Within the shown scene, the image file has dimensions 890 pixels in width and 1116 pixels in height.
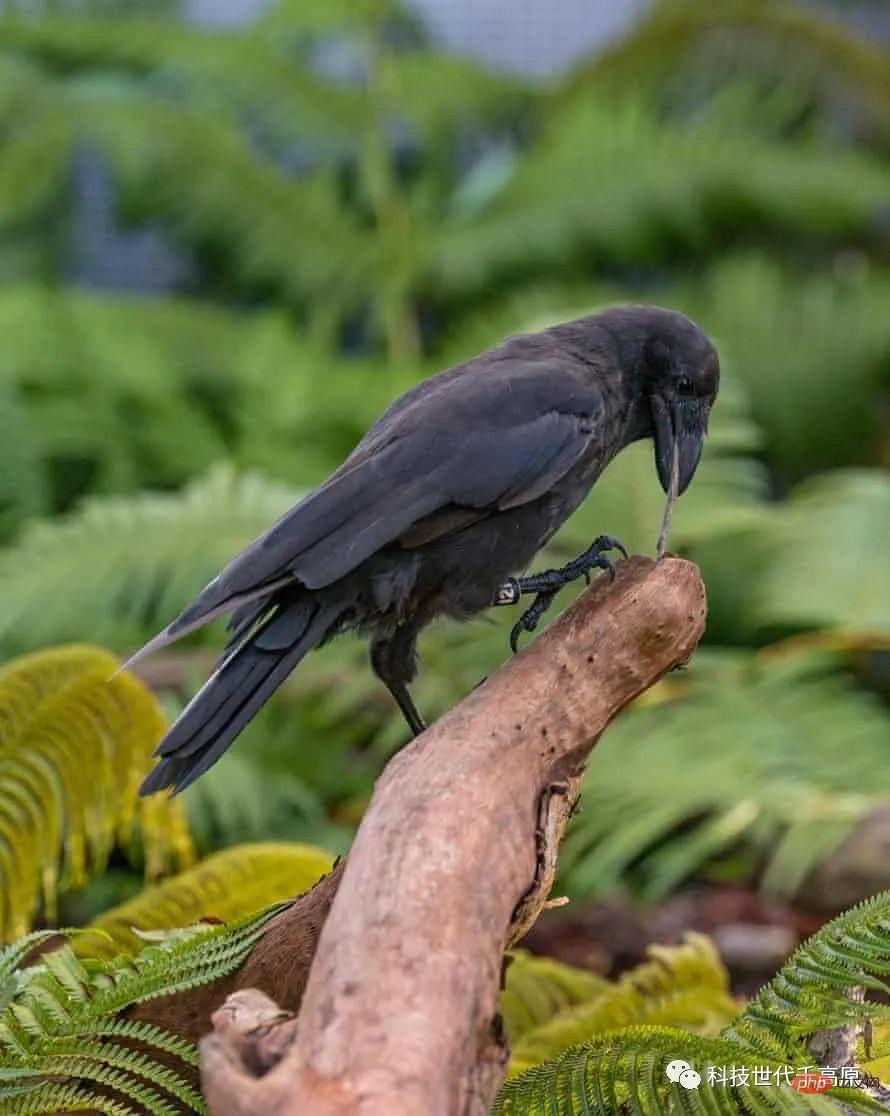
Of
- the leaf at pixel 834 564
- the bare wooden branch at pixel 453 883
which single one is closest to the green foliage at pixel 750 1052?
the bare wooden branch at pixel 453 883

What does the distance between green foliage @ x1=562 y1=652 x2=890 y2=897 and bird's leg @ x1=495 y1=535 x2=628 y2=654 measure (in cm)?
79

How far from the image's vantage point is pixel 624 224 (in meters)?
4.93

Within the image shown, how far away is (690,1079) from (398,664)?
691mm

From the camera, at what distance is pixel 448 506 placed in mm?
1781

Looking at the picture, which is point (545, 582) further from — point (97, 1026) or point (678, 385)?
point (97, 1026)

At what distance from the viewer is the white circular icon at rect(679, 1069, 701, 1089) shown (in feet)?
4.46

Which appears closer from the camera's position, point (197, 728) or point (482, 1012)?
point (482, 1012)

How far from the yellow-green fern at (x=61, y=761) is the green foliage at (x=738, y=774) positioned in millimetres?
854

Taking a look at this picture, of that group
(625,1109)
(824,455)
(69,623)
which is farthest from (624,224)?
(625,1109)

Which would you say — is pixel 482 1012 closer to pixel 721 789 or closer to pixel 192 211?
pixel 721 789

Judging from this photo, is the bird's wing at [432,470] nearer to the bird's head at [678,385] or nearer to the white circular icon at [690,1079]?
the bird's head at [678,385]

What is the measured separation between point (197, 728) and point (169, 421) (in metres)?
2.76

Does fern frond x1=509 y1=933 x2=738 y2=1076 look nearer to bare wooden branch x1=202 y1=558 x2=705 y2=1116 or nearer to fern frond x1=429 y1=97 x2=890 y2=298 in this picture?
bare wooden branch x1=202 y1=558 x2=705 y2=1116

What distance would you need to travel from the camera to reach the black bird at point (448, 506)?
5.23 ft
